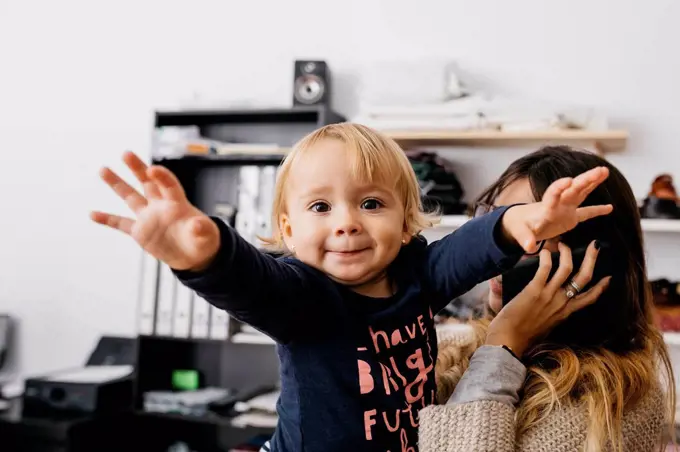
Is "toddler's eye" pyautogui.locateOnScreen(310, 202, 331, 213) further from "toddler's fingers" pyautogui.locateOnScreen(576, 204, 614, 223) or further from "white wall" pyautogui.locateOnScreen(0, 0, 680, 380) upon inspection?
"white wall" pyautogui.locateOnScreen(0, 0, 680, 380)

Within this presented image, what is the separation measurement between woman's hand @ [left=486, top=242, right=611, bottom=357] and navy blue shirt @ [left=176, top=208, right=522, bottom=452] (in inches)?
7.3

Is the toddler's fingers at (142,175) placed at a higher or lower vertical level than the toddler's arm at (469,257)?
higher

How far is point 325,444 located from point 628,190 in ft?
2.23

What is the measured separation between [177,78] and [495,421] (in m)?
2.73

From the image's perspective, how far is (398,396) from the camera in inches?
39.4

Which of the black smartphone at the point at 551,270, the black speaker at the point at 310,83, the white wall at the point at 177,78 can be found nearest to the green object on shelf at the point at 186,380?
the white wall at the point at 177,78

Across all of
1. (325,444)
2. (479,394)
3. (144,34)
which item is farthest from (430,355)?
(144,34)

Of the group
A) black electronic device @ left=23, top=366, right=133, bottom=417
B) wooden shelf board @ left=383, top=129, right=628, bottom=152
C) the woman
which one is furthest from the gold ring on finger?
black electronic device @ left=23, top=366, right=133, bottom=417

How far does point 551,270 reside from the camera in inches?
47.2

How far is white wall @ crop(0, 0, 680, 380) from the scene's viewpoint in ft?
8.97

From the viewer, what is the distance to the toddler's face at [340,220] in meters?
0.98

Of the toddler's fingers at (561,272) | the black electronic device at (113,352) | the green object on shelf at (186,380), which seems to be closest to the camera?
the toddler's fingers at (561,272)

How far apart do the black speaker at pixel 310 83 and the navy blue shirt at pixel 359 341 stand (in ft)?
6.30

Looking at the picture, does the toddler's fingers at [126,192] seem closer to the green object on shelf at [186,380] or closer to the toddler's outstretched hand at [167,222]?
the toddler's outstretched hand at [167,222]
